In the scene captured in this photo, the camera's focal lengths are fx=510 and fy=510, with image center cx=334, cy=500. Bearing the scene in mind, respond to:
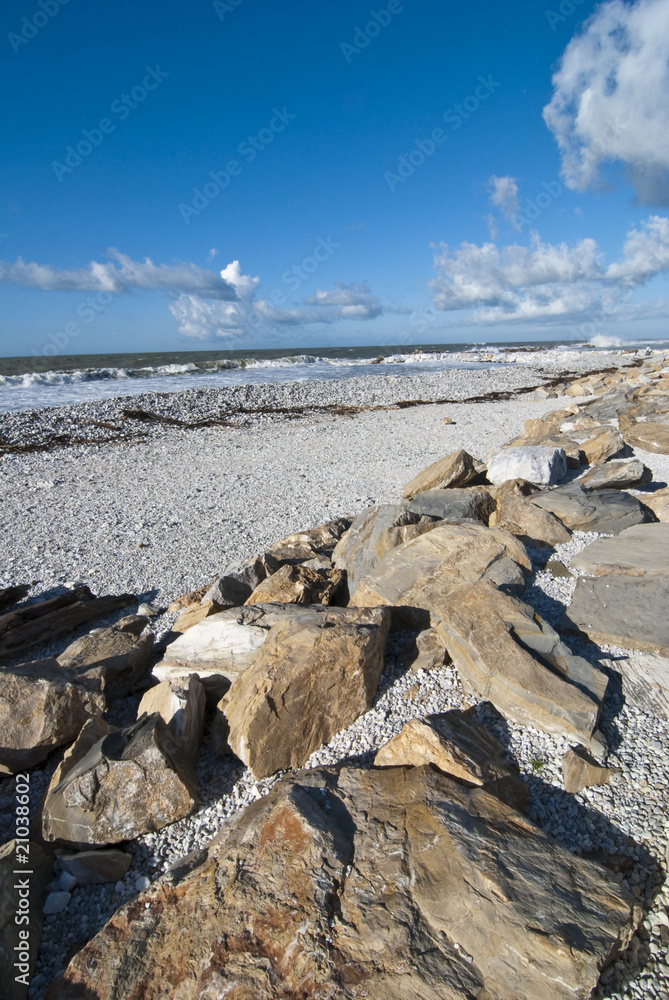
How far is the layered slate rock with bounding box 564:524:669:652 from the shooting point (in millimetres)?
4293

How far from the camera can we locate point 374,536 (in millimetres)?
5926

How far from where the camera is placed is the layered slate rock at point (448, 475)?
8.48 meters

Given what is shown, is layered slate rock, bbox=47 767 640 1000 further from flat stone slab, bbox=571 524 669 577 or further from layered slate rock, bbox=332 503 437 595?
flat stone slab, bbox=571 524 669 577

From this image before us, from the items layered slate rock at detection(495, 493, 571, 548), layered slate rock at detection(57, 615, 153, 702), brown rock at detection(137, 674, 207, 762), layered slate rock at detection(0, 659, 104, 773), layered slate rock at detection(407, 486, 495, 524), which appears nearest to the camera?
brown rock at detection(137, 674, 207, 762)

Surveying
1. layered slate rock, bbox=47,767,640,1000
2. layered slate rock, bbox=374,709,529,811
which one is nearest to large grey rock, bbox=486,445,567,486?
layered slate rock, bbox=374,709,529,811

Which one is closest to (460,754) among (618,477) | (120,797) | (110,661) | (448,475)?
(120,797)

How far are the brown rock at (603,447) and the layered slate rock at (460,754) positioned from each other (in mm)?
7588

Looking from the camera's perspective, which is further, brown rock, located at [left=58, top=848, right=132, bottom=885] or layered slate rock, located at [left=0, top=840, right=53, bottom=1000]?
brown rock, located at [left=58, top=848, right=132, bottom=885]

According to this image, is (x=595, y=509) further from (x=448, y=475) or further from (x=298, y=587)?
(x=298, y=587)

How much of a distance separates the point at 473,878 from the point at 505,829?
0.35 metres

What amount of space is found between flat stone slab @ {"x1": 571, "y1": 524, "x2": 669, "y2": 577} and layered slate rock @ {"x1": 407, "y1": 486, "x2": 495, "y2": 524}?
1.57m

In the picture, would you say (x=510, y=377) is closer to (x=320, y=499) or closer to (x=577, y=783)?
(x=320, y=499)

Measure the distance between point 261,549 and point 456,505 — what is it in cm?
302

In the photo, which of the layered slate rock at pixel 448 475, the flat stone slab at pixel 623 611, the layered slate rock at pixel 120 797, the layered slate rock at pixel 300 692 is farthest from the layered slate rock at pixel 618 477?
the layered slate rock at pixel 120 797
